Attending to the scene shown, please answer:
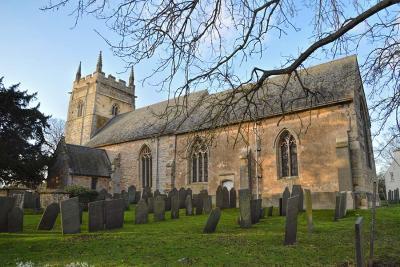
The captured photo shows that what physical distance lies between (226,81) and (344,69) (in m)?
16.3

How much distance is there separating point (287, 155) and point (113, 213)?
11993mm

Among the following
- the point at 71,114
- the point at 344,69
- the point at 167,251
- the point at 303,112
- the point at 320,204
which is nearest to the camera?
the point at 167,251

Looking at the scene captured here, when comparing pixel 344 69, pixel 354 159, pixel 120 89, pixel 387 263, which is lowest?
pixel 387 263

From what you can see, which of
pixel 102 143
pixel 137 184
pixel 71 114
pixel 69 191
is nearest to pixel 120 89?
pixel 71 114

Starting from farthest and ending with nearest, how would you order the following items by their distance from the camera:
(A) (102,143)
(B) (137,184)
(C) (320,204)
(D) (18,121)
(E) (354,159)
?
(A) (102,143), (B) (137,184), (D) (18,121), (E) (354,159), (C) (320,204)

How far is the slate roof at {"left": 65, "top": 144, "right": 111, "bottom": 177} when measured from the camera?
84.5 ft

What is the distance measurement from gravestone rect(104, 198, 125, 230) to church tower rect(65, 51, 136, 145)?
25.0m

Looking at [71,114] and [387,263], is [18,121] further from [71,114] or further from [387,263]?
[387,263]

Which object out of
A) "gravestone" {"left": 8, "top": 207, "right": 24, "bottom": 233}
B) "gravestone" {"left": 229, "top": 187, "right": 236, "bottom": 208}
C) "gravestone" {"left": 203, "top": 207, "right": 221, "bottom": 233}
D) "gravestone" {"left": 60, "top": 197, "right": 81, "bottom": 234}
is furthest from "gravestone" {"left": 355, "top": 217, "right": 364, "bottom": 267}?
"gravestone" {"left": 229, "top": 187, "right": 236, "bottom": 208}

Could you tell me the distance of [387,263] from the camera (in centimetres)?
582

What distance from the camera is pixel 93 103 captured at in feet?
116

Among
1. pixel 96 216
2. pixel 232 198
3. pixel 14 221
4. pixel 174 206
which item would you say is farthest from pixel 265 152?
pixel 14 221

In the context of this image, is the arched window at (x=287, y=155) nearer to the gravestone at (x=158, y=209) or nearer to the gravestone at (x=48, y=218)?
the gravestone at (x=158, y=209)

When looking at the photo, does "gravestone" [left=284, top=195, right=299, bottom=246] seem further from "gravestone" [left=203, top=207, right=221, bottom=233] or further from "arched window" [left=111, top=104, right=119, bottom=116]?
"arched window" [left=111, top=104, right=119, bottom=116]
